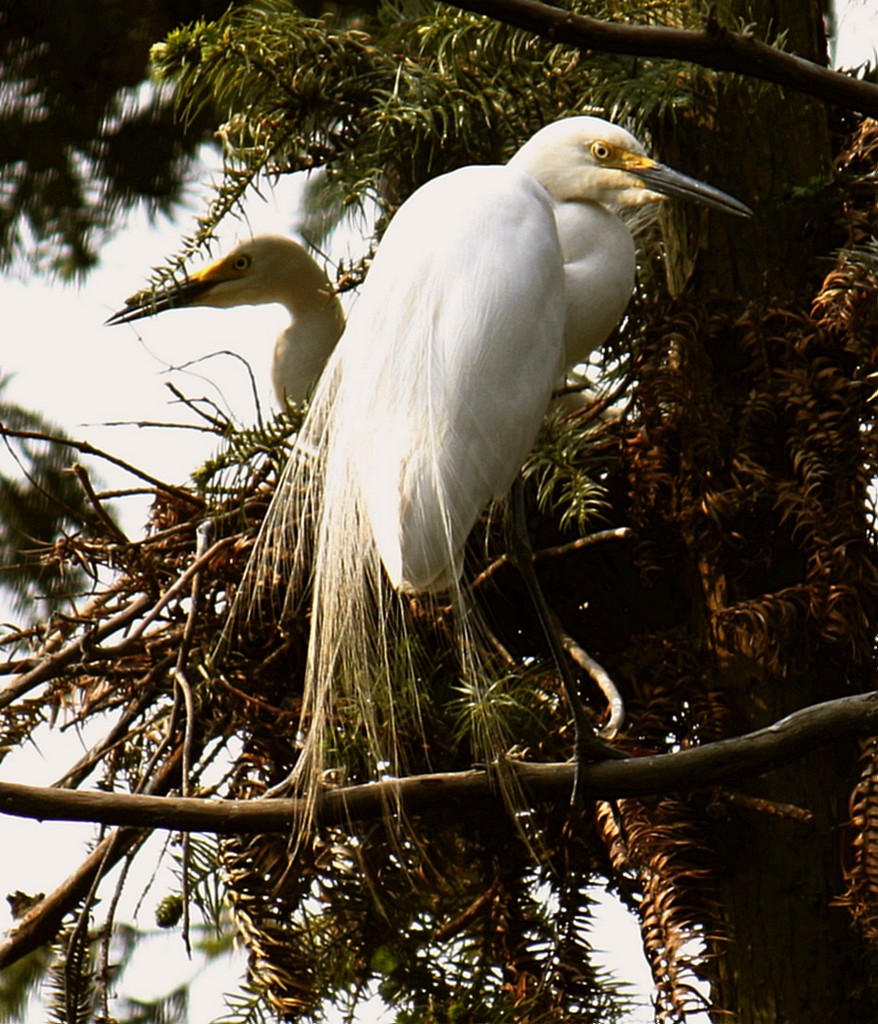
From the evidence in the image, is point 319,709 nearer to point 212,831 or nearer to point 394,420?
point 212,831

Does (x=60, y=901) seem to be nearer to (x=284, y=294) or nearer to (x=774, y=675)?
(x=774, y=675)

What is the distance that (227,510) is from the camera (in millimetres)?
1741

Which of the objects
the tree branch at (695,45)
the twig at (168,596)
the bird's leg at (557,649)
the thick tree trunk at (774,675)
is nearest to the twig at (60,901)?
the twig at (168,596)

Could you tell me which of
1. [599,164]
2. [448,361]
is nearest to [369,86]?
[599,164]

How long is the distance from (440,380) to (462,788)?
0.48 metres

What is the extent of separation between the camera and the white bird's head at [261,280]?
7.54 feet

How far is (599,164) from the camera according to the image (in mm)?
1735

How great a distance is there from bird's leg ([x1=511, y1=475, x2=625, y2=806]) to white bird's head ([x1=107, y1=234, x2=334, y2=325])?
74 centimetres

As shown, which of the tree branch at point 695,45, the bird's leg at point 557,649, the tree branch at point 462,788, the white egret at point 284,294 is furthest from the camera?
the white egret at point 284,294

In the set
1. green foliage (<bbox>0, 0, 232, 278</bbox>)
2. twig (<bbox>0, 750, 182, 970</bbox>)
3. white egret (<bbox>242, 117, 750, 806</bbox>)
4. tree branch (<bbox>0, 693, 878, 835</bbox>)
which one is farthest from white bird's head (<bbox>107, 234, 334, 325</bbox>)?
tree branch (<bbox>0, 693, 878, 835</bbox>)

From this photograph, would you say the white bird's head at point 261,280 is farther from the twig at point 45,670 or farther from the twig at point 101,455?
the twig at point 45,670

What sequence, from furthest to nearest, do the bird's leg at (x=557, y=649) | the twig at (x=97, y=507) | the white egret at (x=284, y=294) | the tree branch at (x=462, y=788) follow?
the white egret at (x=284, y=294) < the twig at (x=97, y=507) < the bird's leg at (x=557, y=649) < the tree branch at (x=462, y=788)

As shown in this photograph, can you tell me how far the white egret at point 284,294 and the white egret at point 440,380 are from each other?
588mm

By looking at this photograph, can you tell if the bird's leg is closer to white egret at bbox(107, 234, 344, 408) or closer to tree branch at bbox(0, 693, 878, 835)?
tree branch at bbox(0, 693, 878, 835)
